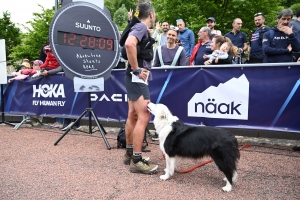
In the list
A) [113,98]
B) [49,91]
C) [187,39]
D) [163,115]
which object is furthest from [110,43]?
[187,39]

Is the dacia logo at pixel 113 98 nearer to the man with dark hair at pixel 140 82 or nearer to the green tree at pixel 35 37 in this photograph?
the man with dark hair at pixel 140 82

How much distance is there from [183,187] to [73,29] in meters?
3.71

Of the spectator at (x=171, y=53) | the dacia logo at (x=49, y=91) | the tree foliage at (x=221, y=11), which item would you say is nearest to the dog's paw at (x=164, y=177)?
the spectator at (x=171, y=53)

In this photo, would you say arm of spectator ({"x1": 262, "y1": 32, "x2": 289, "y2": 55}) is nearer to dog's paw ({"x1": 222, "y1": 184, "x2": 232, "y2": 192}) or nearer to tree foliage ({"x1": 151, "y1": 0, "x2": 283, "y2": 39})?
dog's paw ({"x1": 222, "y1": 184, "x2": 232, "y2": 192})

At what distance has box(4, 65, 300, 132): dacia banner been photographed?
192 inches

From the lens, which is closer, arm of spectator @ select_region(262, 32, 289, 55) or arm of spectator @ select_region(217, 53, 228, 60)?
arm of spectator @ select_region(262, 32, 289, 55)

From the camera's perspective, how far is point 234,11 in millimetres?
18406

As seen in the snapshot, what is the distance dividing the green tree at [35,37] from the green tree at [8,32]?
506 centimetres

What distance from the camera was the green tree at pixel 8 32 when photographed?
2758cm

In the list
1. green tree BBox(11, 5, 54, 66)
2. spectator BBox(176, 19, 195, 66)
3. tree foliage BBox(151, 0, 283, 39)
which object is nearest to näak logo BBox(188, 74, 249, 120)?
spectator BBox(176, 19, 195, 66)

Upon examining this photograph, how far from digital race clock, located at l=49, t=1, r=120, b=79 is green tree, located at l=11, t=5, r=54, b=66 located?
738 inches

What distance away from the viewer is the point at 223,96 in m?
5.25

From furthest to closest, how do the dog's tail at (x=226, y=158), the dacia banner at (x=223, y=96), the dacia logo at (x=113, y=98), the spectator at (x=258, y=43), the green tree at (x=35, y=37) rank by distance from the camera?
the green tree at (x=35, y=37)
the spectator at (x=258, y=43)
the dacia logo at (x=113, y=98)
the dacia banner at (x=223, y=96)
the dog's tail at (x=226, y=158)

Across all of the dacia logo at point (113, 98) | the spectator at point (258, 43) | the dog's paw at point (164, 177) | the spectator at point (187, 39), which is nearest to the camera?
Answer: the dog's paw at point (164, 177)
